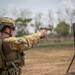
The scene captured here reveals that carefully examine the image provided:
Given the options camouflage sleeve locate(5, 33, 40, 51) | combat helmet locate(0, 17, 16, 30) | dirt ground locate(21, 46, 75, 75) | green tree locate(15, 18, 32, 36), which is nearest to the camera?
camouflage sleeve locate(5, 33, 40, 51)

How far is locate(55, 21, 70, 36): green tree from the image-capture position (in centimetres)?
6444

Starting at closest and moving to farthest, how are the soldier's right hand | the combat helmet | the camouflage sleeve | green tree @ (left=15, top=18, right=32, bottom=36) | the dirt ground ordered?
the camouflage sleeve → the soldier's right hand → the combat helmet → the dirt ground → green tree @ (left=15, top=18, right=32, bottom=36)

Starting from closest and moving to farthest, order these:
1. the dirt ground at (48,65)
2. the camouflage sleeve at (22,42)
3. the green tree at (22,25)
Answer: the camouflage sleeve at (22,42) → the dirt ground at (48,65) → the green tree at (22,25)

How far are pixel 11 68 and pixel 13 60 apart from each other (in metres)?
0.16

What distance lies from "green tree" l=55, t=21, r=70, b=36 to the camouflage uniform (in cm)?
5969

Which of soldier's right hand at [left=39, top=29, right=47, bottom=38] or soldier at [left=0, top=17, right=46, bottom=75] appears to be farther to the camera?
soldier's right hand at [left=39, top=29, right=47, bottom=38]

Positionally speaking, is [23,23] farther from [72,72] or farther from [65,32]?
[72,72]

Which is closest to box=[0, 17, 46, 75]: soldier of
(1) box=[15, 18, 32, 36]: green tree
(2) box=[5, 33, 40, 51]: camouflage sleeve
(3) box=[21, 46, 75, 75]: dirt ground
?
(2) box=[5, 33, 40, 51]: camouflage sleeve

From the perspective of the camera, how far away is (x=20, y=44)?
3.67 meters

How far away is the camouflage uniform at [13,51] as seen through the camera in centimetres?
370

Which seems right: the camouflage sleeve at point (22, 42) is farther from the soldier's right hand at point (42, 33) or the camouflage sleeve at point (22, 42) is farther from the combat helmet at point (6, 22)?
the combat helmet at point (6, 22)

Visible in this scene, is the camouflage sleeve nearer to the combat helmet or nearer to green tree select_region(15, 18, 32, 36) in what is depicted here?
the combat helmet

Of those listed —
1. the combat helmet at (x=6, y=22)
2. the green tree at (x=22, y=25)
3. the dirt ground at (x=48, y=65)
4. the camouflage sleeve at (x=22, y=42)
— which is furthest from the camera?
the green tree at (x=22, y=25)

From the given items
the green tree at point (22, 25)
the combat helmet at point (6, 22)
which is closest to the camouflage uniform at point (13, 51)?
the combat helmet at point (6, 22)
